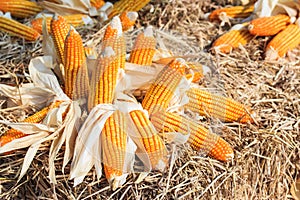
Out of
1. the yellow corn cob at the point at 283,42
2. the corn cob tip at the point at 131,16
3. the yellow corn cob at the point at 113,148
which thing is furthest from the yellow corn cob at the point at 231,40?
the yellow corn cob at the point at 113,148

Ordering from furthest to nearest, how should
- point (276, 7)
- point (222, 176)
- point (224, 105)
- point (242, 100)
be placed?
1. point (276, 7)
2. point (242, 100)
3. point (224, 105)
4. point (222, 176)

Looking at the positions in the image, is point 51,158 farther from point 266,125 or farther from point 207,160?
point 266,125

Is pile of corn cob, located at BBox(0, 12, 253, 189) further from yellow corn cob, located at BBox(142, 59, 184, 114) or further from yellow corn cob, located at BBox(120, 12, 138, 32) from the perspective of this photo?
yellow corn cob, located at BBox(120, 12, 138, 32)

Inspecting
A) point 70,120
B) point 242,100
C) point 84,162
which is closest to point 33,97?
point 70,120

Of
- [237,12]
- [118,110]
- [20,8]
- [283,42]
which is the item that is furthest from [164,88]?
[20,8]

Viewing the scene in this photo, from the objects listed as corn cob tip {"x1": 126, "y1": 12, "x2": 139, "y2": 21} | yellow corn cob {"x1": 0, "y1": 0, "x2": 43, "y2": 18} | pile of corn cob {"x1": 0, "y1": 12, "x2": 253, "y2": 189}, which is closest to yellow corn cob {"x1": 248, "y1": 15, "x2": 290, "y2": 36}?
corn cob tip {"x1": 126, "y1": 12, "x2": 139, "y2": 21}

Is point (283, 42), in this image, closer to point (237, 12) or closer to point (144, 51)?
point (237, 12)

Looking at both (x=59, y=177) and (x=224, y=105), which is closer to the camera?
(x=59, y=177)
